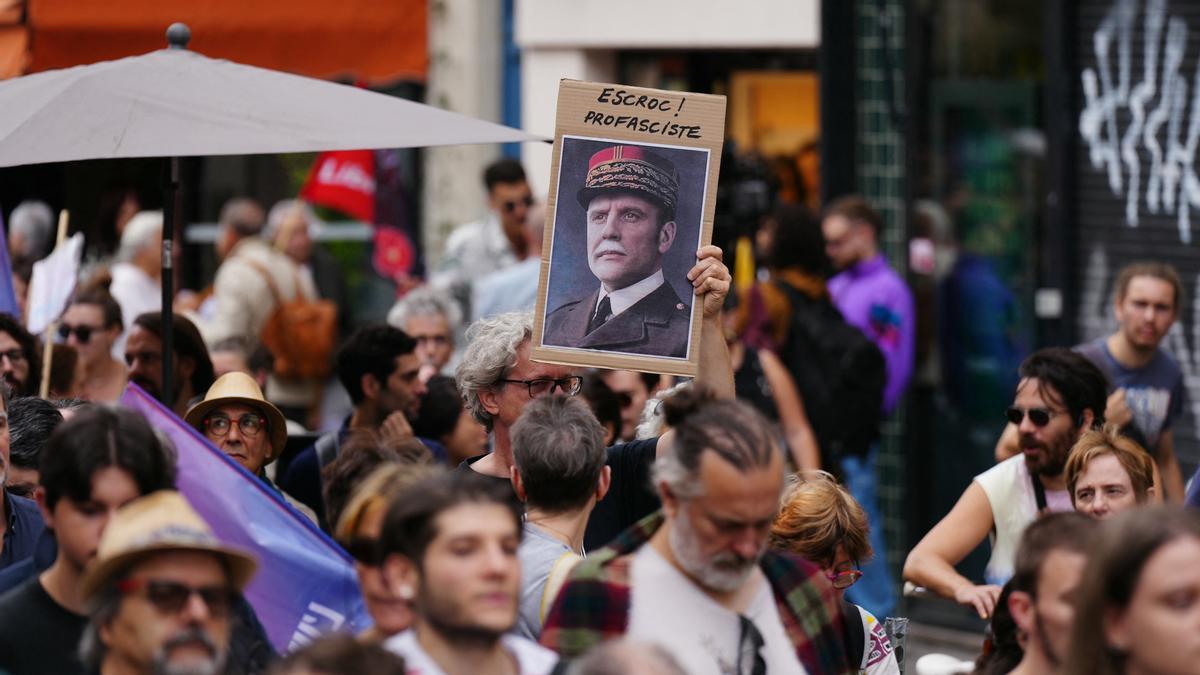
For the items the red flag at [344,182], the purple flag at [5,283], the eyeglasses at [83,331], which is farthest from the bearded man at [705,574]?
the red flag at [344,182]

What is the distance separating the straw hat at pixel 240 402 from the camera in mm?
6402

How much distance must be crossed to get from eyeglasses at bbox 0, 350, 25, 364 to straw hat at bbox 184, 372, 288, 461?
134 centimetres

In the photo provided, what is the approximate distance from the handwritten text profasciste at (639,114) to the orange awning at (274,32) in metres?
6.31

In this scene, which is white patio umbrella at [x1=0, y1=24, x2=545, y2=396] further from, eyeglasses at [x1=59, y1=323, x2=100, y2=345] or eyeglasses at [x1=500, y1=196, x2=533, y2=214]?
eyeglasses at [x1=500, y1=196, x2=533, y2=214]

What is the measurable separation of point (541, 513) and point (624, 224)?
3.25 ft

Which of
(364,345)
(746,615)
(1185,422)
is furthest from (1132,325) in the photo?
(746,615)

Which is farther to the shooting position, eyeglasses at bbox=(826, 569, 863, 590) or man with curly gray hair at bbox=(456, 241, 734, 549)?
man with curly gray hair at bbox=(456, 241, 734, 549)

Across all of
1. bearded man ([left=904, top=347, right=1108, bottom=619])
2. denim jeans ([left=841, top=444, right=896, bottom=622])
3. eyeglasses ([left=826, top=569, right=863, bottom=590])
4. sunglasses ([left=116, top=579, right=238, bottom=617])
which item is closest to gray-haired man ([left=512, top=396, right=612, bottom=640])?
eyeglasses ([left=826, top=569, right=863, bottom=590])

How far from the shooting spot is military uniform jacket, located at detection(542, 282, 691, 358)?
5703mm

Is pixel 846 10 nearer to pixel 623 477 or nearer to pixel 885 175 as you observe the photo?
pixel 885 175

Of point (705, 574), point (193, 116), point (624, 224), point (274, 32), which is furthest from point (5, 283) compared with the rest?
point (705, 574)

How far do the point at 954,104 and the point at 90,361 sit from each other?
194 inches

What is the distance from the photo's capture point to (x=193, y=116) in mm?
6234

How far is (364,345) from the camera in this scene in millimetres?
7805
